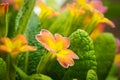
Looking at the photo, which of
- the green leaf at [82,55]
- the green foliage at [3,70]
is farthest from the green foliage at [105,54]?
the green foliage at [3,70]

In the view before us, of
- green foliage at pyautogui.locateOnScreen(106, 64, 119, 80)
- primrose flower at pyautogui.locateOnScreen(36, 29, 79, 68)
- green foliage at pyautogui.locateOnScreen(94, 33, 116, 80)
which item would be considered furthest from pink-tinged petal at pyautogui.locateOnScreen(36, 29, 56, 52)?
green foliage at pyautogui.locateOnScreen(106, 64, 119, 80)

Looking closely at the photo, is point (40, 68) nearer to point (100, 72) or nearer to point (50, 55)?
point (50, 55)

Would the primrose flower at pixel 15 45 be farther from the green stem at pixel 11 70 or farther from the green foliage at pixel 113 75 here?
the green foliage at pixel 113 75

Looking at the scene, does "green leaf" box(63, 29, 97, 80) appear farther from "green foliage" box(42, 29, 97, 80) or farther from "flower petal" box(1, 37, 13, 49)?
"flower petal" box(1, 37, 13, 49)

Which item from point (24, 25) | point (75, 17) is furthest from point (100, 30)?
point (24, 25)

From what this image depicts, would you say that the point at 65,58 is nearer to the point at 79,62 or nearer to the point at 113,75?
the point at 79,62

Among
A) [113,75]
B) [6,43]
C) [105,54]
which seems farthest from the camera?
[113,75]

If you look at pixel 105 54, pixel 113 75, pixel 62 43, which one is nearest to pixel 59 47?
pixel 62 43

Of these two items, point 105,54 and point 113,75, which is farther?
point 113,75
